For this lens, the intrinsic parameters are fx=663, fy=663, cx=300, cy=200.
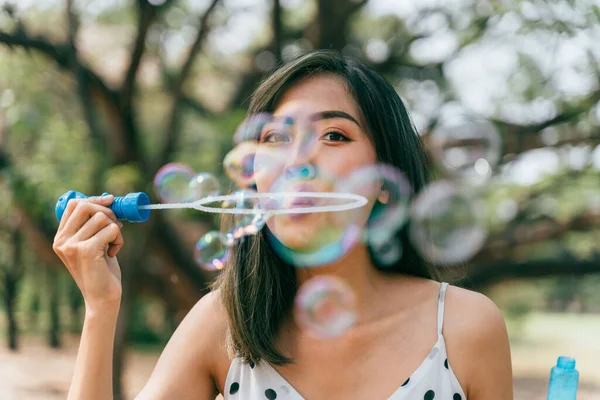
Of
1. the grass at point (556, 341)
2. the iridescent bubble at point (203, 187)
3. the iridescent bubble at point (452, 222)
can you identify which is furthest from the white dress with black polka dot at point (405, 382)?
the grass at point (556, 341)

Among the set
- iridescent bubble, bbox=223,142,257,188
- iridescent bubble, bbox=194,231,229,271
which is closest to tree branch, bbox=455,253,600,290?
iridescent bubble, bbox=194,231,229,271

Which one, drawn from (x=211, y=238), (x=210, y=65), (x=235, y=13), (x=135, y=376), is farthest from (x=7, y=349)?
(x=211, y=238)

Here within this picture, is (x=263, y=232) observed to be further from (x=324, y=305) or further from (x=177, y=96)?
(x=177, y=96)

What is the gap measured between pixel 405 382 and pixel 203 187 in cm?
102

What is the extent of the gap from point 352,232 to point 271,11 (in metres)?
4.20

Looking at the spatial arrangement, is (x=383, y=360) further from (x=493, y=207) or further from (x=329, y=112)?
(x=493, y=207)

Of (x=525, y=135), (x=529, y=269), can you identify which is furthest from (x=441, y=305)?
(x=529, y=269)

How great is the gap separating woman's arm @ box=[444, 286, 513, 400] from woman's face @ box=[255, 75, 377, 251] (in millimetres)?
355

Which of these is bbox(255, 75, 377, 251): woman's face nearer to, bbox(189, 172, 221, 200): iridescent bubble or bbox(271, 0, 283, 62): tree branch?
bbox(189, 172, 221, 200): iridescent bubble

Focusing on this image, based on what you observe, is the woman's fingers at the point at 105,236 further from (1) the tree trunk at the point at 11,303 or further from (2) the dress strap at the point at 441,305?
(1) the tree trunk at the point at 11,303

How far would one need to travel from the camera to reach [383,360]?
1640 mm

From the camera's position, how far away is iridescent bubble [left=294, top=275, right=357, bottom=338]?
1700mm

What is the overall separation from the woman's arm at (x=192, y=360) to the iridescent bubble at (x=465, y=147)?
2773 mm

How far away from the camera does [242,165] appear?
200 cm
